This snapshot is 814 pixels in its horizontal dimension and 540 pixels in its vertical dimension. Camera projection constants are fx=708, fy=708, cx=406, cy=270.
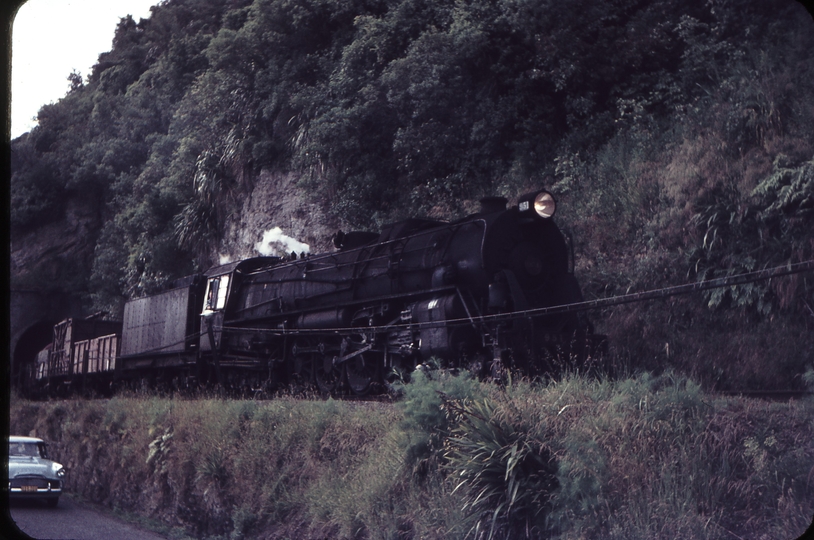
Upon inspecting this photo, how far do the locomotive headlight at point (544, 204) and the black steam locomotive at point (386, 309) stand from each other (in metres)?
0.02

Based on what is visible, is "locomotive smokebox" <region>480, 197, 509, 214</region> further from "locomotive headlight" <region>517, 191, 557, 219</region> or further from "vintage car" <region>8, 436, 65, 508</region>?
"vintage car" <region>8, 436, 65, 508</region>

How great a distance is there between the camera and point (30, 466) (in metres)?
14.3

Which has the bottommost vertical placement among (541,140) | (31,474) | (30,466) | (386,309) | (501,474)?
(31,474)

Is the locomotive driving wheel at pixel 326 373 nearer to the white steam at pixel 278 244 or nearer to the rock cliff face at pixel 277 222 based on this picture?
the rock cliff face at pixel 277 222

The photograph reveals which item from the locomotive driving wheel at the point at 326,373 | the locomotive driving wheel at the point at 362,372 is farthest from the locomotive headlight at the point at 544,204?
the locomotive driving wheel at the point at 326,373

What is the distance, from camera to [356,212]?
2344cm

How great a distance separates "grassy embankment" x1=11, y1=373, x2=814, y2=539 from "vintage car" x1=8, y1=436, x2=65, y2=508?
4079 mm

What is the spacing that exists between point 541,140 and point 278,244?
10.4 meters

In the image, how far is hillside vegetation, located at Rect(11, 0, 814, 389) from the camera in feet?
45.7

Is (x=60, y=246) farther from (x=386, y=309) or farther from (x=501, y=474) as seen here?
(x=501, y=474)

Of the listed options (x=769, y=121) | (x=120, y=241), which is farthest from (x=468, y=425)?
(x=120, y=241)

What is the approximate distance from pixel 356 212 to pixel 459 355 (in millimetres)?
12518

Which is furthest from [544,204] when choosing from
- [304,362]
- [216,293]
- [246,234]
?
[246,234]

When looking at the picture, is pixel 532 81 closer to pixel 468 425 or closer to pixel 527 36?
pixel 527 36
